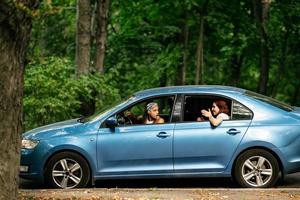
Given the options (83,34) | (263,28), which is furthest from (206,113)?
(263,28)

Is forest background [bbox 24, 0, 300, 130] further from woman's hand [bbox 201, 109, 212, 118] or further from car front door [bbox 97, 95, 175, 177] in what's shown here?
woman's hand [bbox 201, 109, 212, 118]

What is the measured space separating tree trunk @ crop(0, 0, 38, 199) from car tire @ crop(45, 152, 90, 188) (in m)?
2.59

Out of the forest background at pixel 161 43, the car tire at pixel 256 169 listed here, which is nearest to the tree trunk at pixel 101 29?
the forest background at pixel 161 43

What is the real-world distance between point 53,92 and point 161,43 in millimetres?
10235

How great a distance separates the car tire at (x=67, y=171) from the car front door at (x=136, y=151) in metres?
0.26

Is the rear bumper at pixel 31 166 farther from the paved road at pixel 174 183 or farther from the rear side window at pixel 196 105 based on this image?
the rear side window at pixel 196 105

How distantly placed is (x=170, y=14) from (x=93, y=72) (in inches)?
229

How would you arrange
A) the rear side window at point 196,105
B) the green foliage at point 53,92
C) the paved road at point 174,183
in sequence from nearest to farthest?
the rear side window at point 196,105 → the paved road at point 174,183 → the green foliage at point 53,92

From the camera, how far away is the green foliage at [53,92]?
13188 millimetres

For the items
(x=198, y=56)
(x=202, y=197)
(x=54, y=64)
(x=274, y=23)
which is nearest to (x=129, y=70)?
(x=198, y=56)

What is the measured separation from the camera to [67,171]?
9203 mm

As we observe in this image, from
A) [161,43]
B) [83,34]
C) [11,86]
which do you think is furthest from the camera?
[161,43]

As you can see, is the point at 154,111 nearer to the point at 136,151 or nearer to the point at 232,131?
the point at 136,151

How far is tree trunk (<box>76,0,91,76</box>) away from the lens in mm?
15461
